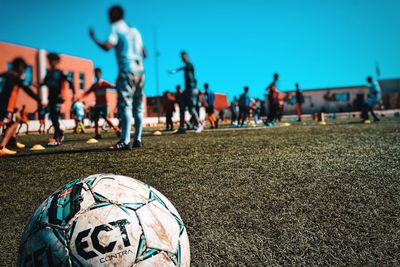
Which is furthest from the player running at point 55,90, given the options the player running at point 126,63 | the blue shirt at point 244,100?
the blue shirt at point 244,100

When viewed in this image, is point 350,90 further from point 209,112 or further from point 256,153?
point 256,153

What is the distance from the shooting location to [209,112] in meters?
17.7

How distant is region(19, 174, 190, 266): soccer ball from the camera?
150 cm

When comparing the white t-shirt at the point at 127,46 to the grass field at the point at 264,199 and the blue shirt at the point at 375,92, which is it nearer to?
the grass field at the point at 264,199

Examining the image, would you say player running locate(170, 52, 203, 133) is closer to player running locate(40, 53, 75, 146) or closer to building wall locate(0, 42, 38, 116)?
player running locate(40, 53, 75, 146)

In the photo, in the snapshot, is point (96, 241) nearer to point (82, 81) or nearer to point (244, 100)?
point (244, 100)

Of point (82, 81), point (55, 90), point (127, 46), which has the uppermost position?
point (82, 81)

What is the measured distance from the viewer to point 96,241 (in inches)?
59.2

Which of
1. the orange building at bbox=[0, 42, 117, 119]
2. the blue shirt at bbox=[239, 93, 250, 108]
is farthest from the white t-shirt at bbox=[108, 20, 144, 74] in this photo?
the orange building at bbox=[0, 42, 117, 119]

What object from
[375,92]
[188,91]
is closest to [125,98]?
[188,91]

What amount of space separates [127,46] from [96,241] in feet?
15.2

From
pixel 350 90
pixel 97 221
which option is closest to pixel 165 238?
pixel 97 221

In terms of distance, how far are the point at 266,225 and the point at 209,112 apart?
1525 centimetres

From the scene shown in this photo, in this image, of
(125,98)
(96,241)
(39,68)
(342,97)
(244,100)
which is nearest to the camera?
(96,241)
